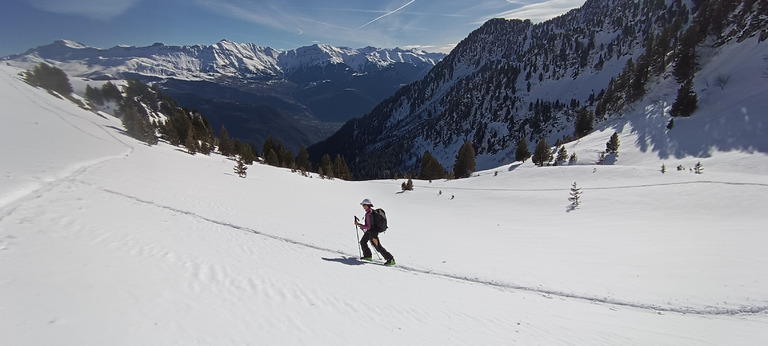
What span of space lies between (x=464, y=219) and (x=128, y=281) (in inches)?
836

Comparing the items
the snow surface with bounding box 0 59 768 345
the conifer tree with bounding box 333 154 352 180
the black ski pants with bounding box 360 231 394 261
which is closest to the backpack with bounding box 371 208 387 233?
the black ski pants with bounding box 360 231 394 261

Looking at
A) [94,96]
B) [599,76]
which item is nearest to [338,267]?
[94,96]

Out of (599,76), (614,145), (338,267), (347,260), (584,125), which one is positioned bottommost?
(347,260)

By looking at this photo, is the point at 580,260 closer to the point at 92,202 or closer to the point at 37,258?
the point at 37,258

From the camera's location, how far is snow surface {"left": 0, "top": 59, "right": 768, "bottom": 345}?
17.7ft

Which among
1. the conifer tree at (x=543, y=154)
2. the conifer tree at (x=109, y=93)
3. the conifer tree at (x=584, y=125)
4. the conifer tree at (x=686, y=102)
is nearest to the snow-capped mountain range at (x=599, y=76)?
the conifer tree at (x=686, y=102)

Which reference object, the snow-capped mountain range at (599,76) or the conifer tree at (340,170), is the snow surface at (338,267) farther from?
the conifer tree at (340,170)

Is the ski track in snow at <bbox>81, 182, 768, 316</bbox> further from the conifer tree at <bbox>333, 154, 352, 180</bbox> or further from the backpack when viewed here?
the conifer tree at <bbox>333, 154, 352, 180</bbox>

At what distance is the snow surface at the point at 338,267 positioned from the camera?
539 cm

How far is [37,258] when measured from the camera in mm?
6363

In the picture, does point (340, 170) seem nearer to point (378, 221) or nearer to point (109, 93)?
point (109, 93)

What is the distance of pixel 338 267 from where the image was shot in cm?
1064

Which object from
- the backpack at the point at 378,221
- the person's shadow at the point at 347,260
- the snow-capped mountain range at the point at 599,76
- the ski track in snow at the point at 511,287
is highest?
the snow-capped mountain range at the point at 599,76

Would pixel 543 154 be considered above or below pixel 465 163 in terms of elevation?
above
